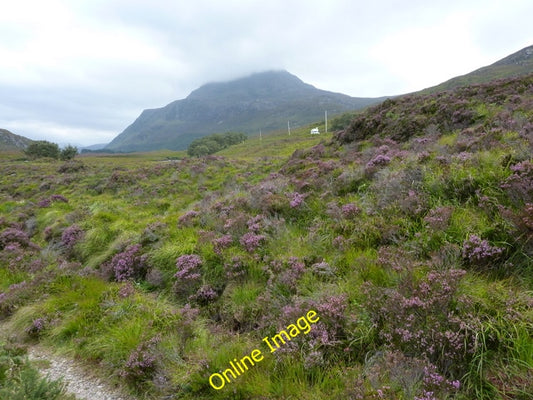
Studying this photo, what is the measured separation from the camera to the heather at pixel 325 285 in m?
3.04

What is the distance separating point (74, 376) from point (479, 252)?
6.34 meters

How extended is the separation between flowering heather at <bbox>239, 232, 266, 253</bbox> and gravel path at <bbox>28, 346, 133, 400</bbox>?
3345 mm

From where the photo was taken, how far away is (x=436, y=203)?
5465 mm

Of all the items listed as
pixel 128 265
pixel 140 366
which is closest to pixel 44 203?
pixel 128 265

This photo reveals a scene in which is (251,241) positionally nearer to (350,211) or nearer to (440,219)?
(350,211)

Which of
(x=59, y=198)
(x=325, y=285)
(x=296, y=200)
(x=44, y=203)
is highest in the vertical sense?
(x=59, y=198)

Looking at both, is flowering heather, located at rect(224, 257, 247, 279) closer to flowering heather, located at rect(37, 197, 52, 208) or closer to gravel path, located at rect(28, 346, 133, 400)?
gravel path, located at rect(28, 346, 133, 400)

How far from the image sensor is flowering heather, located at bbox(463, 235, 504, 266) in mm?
3881

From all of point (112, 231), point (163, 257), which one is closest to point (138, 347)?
point (163, 257)

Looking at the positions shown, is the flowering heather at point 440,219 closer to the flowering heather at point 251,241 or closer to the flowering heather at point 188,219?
the flowering heather at point 251,241

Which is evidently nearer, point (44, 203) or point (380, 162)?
point (380, 162)

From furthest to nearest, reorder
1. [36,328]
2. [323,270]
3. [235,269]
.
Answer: [235,269]
[36,328]
[323,270]

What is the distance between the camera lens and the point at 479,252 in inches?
156

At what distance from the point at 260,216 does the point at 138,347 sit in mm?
4144
